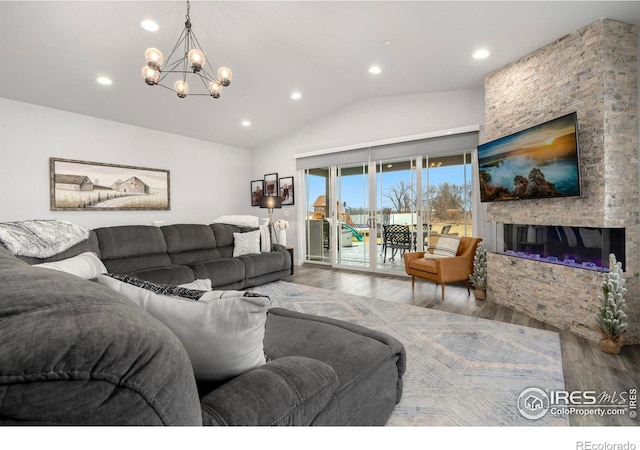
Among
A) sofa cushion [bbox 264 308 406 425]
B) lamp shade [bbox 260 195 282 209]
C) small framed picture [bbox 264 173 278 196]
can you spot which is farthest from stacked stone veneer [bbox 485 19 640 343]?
small framed picture [bbox 264 173 278 196]

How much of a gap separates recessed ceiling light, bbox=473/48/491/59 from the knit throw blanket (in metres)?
4.93

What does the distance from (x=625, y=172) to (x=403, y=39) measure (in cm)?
245

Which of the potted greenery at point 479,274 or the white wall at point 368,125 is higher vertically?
the white wall at point 368,125

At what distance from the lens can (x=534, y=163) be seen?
308 cm

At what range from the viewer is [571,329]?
2.82 metres

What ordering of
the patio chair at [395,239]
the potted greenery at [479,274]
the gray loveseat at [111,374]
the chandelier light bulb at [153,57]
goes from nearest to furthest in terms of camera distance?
1. the gray loveseat at [111,374]
2. the chandelier light bulb at [153,57]
3. the potted greenery at [479,274]
4. the patio chair at [395,239]

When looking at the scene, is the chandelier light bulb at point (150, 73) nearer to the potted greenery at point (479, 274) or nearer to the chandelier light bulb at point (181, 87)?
the chandelier light bulb at point (181, 87)

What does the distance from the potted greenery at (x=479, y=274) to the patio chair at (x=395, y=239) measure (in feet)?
4.30

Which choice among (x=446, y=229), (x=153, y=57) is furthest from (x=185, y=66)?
(x=446, y=229)

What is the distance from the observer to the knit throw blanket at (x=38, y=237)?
8.85 feet

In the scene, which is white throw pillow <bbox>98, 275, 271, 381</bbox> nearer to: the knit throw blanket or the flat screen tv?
the knit throw blanket

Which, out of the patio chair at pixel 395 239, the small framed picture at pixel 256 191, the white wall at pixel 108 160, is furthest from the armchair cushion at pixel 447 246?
the white wall at pixel 108 160

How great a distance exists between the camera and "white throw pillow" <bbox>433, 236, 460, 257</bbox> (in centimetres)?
411

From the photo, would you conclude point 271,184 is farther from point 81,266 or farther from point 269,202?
point 81,266
